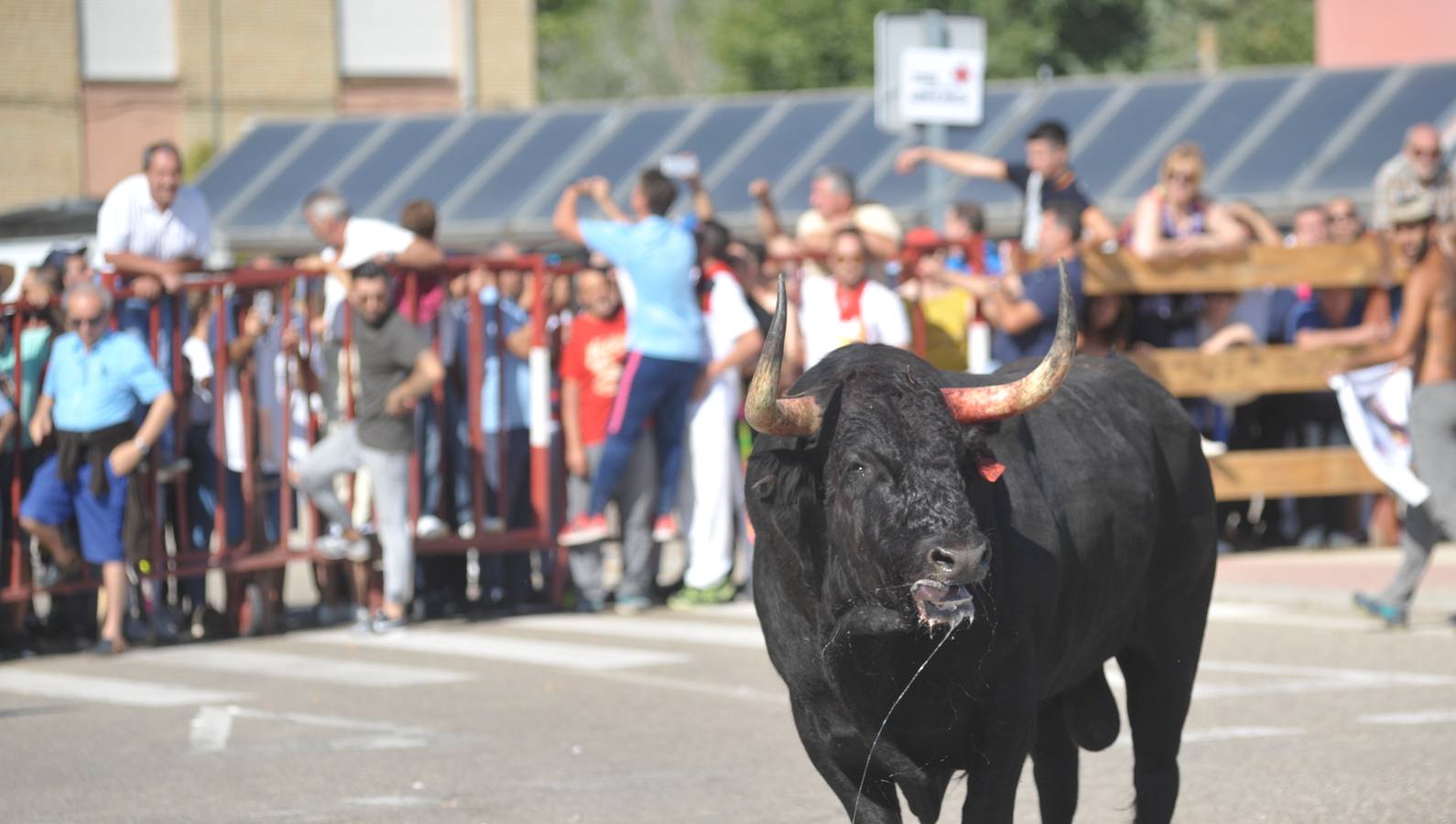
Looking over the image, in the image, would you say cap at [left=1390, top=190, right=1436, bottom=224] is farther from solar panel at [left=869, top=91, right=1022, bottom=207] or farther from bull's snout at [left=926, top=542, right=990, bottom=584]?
solar panel at [left=869, top=91, right=1022, bottom=207]

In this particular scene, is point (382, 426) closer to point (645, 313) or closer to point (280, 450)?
point (280, 450)

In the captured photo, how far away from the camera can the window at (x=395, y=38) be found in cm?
4700

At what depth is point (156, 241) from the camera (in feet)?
41.8

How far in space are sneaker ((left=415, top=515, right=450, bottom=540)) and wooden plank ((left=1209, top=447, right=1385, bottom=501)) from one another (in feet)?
17.5

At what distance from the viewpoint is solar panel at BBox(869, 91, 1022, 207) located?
2474cm

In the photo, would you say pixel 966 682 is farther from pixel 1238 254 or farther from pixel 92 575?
pixel 1238 254

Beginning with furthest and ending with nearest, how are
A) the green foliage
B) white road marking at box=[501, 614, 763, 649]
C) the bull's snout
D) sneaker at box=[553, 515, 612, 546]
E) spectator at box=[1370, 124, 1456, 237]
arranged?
the green foliage < spectator at box=[1370, 124, 1456, 237] < sneaker at box=[553, 515, 612, 546] < white road marking at box=[501, 614, 763, 649] < the bull's snout

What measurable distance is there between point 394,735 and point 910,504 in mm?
4509

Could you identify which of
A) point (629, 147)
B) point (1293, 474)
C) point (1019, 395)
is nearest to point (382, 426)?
point (1293, 474)

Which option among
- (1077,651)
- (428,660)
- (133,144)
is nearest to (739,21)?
(133,144)

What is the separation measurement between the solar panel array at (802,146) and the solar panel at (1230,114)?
2cm

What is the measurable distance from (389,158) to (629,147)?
3.75 m

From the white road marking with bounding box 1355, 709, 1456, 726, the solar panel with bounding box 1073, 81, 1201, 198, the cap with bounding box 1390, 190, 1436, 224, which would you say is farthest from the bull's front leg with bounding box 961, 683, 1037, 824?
the solar panel with bounding box 1073, 81, 1201, 198

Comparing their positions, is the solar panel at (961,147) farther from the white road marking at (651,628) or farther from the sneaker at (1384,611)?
the sneaker at (1384,611)
